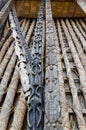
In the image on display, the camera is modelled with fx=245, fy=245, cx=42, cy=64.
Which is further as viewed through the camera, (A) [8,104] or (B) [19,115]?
(A) [8,104]

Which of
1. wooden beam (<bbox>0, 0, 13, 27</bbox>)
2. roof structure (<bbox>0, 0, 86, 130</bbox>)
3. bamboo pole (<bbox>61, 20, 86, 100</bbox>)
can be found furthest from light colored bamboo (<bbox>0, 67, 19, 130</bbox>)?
wooden beam (<bbox>0, 0, 13, 27</bbox>)

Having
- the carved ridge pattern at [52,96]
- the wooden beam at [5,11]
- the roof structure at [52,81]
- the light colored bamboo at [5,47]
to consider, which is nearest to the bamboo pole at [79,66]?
the roof structure at [52,81]

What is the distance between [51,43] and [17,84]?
0.67 metres

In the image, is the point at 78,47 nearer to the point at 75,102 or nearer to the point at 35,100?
the point at 75,102

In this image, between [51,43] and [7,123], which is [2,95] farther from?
[51,43]

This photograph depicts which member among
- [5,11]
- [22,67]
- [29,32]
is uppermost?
[5,11]

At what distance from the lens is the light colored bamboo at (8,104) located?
6.92ft

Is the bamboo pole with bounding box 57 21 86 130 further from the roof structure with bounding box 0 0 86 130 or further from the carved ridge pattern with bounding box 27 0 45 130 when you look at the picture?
the carved ridge pattern with bounding box 27 0 45 130

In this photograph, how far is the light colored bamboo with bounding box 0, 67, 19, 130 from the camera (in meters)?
2.11

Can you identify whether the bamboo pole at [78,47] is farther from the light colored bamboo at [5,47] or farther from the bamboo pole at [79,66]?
the light colored bamboo at [5,47]

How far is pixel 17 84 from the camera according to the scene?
2.74 metres

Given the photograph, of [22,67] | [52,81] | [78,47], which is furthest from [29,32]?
[52,81]

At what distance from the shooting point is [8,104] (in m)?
2.33

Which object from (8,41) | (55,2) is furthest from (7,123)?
(55,2)
